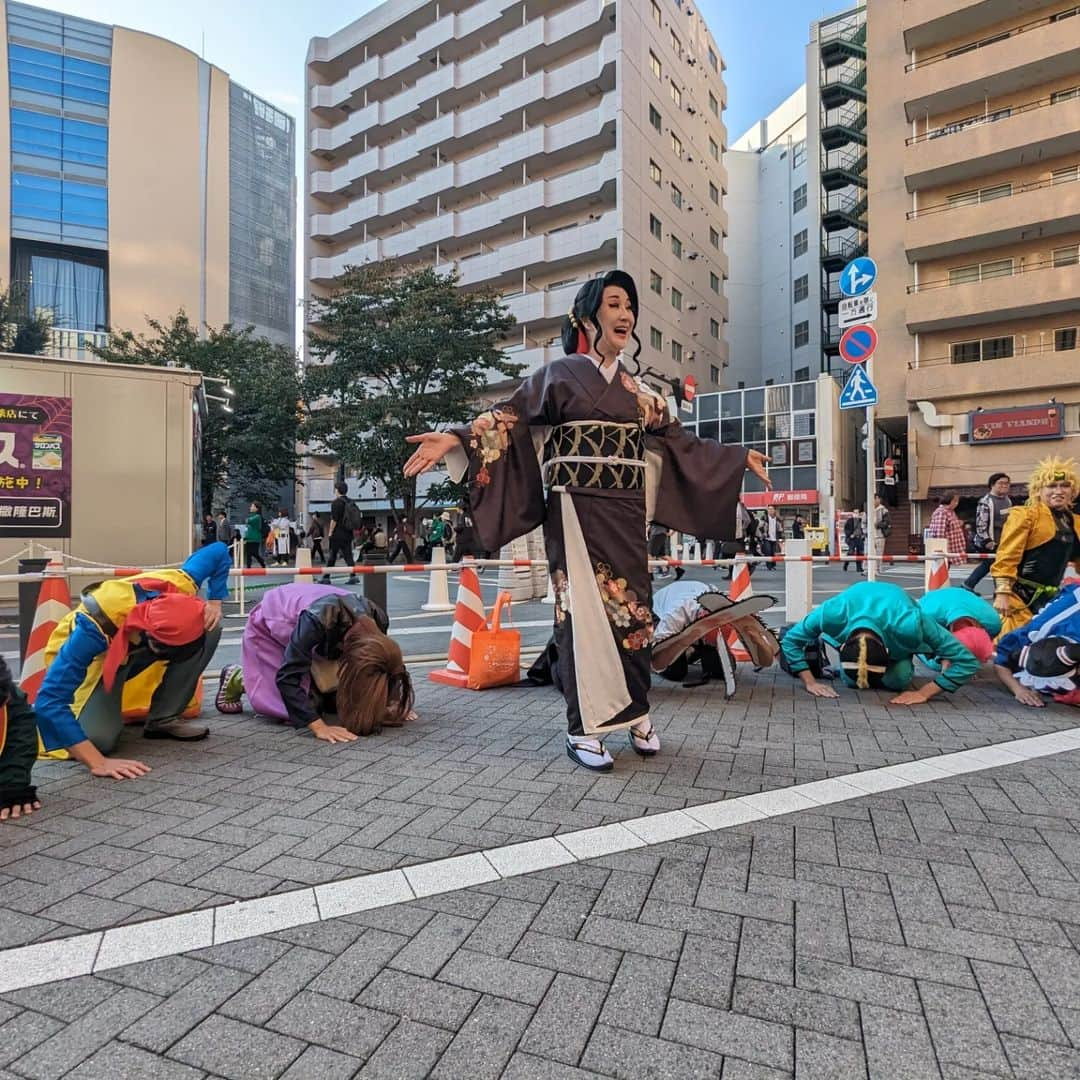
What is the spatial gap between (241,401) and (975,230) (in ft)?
83.4

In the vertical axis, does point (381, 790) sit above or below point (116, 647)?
below

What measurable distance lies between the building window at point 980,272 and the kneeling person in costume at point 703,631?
1007 inches

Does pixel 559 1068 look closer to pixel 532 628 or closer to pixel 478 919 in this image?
pixel 478 919

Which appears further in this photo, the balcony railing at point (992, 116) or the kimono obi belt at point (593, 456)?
the balcony railing at point (992, 116)

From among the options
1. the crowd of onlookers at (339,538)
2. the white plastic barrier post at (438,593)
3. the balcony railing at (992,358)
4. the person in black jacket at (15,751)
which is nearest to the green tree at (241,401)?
the crowd of onlookers at (339,538)

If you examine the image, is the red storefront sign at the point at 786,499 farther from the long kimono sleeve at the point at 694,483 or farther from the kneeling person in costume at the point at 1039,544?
the long kimono sleeve at the point at 694,483

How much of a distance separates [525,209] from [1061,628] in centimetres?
3355

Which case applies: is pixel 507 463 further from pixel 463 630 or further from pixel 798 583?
pixel 798 583

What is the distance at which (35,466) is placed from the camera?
30.8 feet

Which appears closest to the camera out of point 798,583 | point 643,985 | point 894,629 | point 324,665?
point 643,985

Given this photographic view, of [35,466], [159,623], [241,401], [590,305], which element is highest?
[241,401]

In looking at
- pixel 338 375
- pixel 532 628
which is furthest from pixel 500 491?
pixel 338 375

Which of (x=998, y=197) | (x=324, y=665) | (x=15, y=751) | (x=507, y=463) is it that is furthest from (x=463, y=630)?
(x=998, y=197)

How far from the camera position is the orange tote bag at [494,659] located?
5023 mm
